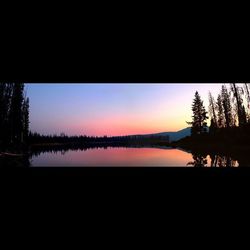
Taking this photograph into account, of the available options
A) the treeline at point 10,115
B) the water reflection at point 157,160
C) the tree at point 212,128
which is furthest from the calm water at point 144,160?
the tree at point 212,128

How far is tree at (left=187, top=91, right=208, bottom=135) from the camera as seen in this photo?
5047cm

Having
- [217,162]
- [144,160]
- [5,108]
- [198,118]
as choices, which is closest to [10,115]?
[5,108]

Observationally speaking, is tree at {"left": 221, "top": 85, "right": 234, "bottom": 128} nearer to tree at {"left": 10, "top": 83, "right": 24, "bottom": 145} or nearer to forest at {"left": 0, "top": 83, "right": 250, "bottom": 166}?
forest at {"left": 0, "top": 83, "right": 250, "bottom": 166}

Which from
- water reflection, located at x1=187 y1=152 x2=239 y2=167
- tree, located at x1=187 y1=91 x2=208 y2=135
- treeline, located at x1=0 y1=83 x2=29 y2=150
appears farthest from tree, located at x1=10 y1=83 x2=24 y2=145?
tree, located at x1=187 y1=91 x2=208 y2=135

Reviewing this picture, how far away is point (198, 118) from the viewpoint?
51.0 metres

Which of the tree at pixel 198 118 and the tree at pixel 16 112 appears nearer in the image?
the tree at pixel 16 112

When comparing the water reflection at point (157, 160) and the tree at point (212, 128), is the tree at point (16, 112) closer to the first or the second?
the water reflection at point (157, 160)

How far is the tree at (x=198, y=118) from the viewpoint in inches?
1987

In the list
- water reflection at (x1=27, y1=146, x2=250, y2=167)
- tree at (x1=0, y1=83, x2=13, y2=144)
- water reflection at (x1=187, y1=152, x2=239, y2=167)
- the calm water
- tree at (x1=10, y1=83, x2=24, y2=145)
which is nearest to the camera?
water reflection at (x1=187, y1=152, x2=239, y2=167)

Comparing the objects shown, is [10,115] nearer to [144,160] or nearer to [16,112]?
[16,112]
